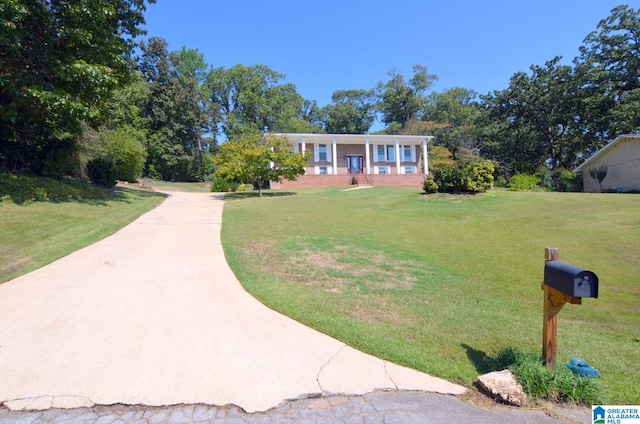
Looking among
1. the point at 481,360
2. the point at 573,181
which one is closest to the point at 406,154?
the point at 573,181

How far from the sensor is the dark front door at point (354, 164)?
1400 inches

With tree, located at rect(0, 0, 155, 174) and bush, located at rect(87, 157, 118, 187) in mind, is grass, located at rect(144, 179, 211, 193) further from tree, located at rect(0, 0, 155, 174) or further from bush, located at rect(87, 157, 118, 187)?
tree, located at rect(0, 0, 155, 174)

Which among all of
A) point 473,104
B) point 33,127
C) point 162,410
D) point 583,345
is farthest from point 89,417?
point 473,104

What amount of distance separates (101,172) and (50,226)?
1139 cm

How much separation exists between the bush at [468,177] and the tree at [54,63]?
16027 millimetres

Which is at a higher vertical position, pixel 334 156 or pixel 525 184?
pixel 334 156

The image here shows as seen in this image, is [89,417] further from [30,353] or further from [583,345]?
[583,345]

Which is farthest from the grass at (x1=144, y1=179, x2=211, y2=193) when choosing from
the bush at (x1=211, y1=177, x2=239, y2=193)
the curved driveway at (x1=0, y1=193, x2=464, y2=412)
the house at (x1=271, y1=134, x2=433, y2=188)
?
the curved driveway at (x1=0, y1=193, x2=464, y2=412)

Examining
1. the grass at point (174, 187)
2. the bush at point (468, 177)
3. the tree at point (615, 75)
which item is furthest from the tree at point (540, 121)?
the grass at point (174, 187)

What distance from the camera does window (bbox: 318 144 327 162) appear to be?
3444 centimetres

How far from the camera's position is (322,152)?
113 ft

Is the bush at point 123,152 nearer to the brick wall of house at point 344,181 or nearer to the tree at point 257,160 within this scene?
the tree at point 257,160

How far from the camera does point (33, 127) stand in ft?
51.9

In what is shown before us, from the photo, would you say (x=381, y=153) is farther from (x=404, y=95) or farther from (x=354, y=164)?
(x=404, y=95)
